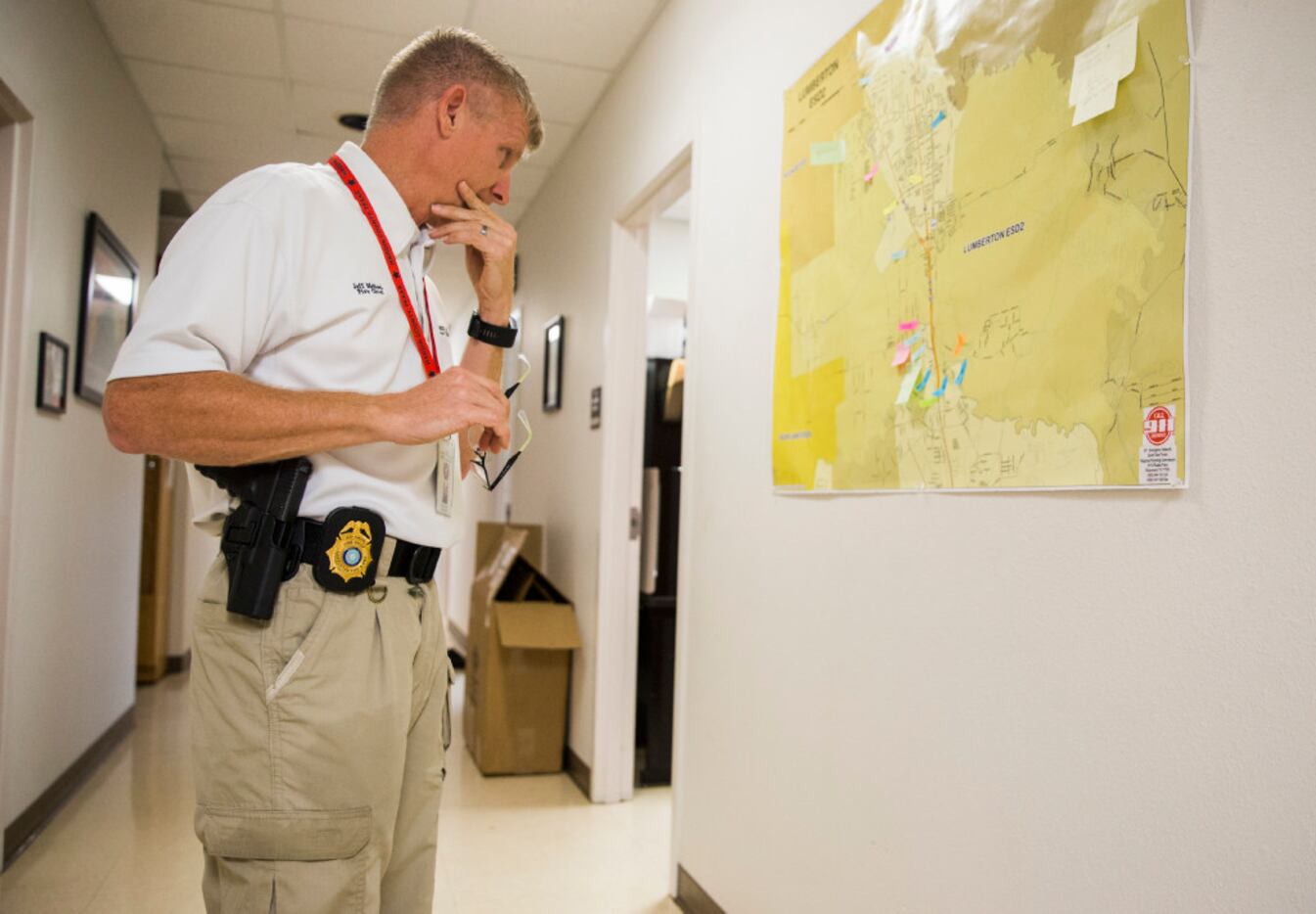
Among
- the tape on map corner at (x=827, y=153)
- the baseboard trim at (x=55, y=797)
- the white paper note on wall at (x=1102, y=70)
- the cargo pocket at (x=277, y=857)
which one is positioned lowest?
the baseboard trim at (x=55, y=797)

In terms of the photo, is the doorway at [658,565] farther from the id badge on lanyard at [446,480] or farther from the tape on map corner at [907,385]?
the id badge on lanyard at [446,480]

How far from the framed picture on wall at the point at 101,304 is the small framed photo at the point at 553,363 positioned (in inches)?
70.3

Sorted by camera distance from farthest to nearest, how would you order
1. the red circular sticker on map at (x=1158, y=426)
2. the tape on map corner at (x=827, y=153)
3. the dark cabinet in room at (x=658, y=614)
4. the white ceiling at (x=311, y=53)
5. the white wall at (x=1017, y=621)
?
the dark cabinet in room at (x=658, y=614), the white ceiling at (x=311, y=53), the tape on map corner at (x=827, y=153), the red circular sticker on map at (x=1158, y=426), the white wall at (x=1017, y=621)

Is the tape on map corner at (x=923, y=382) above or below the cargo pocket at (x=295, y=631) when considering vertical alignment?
above

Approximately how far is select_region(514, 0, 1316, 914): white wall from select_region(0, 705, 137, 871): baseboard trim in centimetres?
192

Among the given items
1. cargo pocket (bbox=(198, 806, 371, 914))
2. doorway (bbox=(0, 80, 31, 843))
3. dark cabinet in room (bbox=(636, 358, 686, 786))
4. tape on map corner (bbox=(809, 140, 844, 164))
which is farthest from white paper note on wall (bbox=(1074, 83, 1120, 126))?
doorway (bbox=(0, 80, 31, 843))

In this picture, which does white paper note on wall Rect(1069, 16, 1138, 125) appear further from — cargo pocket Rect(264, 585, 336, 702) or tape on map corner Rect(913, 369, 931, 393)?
cargo pocket Rect(264, 585, 336, 702)

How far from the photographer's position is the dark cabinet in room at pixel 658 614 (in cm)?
360

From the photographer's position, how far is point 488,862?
2791 mm

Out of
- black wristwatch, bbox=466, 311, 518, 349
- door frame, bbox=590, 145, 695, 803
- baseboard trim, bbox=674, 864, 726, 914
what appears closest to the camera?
black wristwatch, bbox=466, 311, 518, 349

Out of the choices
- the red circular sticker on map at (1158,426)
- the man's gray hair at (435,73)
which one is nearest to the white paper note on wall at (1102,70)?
the red circular sticker on map at (1158,426)

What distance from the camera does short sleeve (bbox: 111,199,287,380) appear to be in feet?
3.26

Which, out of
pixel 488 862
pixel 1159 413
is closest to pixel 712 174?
pixel 1159 413

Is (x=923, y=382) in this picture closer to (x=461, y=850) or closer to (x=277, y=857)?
(x=277, y=857)
